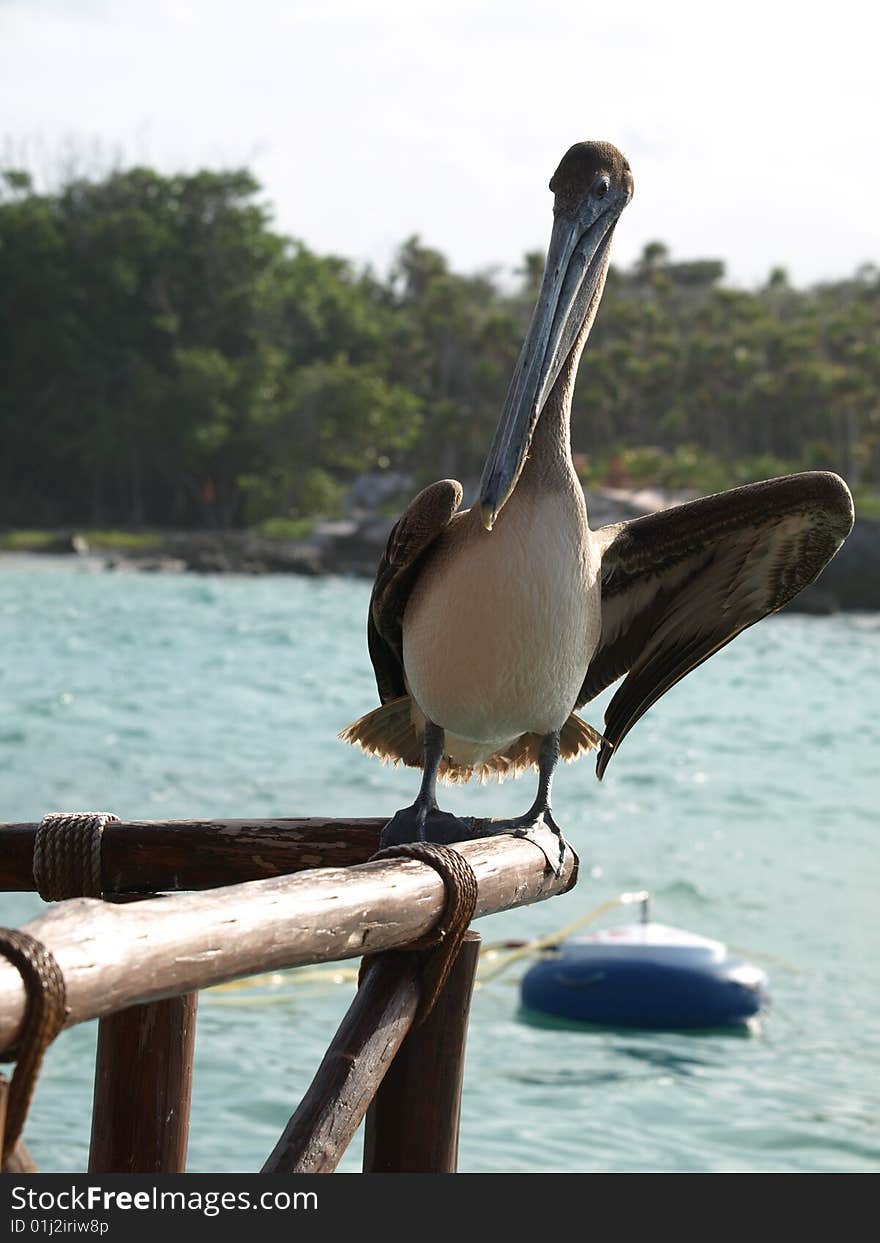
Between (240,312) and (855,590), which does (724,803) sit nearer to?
(855,590)

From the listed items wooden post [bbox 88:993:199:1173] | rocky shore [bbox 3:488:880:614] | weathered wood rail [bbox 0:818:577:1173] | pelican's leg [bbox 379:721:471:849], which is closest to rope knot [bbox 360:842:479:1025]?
weathered wood rail [bbox 0:818:577:1173]

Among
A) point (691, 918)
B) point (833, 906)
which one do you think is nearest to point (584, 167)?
point (691, 918)

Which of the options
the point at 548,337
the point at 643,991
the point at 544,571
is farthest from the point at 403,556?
the point at 643,991

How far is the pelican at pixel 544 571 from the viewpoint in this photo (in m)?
2.90

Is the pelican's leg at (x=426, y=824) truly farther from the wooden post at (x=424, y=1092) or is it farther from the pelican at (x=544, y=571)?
the wooden post at (x=424, y=1092)

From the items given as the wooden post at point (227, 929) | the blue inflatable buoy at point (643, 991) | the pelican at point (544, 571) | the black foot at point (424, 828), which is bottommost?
the blue inflatable buoy at point (643, 991)

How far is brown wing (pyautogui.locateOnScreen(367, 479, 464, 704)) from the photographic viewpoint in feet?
9.84

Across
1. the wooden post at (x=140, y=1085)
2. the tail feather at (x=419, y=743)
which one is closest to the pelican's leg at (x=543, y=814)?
the tail feather at (x=419, y=743)

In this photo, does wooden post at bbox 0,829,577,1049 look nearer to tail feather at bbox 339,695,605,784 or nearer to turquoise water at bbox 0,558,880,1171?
tail feather at bbox 339,695,605,784

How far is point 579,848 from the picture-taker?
11.3 meters

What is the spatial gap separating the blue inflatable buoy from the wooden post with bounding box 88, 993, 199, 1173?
544 cm

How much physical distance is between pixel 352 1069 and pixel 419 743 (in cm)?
139

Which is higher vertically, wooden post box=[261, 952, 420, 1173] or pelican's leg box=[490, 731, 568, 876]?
pelican's leg box=[490, 731, 568, 876]

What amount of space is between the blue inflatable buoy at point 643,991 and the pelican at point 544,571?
4.73 metres
